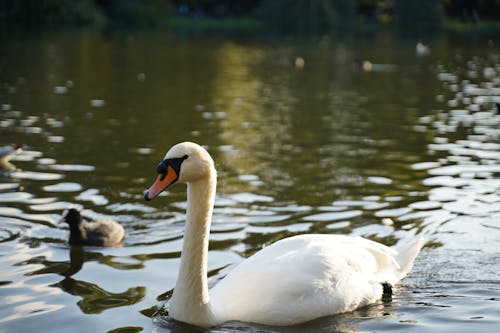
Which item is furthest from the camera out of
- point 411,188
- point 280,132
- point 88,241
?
point 280,132

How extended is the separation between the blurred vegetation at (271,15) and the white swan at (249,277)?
5274 centimetres

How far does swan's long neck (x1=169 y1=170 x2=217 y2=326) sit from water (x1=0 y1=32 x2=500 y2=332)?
22 centimetres

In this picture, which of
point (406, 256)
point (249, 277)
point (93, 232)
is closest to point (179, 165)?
point (249, 277)

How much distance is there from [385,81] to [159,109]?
1003cm

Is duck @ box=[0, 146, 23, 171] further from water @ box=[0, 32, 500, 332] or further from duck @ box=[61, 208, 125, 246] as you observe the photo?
duck @ box=[61, 208, 125, 246]

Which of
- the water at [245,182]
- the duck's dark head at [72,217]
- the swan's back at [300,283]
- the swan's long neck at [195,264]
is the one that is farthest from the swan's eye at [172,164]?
the duck's dark head at [72,217]

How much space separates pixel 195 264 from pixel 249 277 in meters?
0.42

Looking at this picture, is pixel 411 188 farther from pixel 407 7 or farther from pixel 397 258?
pixel 407 7

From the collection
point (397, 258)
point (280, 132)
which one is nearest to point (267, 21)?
point (280, 132)

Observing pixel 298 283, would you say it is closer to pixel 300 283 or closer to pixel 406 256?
pixel 300 283

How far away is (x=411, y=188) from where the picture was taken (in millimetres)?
11641

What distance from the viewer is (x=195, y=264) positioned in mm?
6277

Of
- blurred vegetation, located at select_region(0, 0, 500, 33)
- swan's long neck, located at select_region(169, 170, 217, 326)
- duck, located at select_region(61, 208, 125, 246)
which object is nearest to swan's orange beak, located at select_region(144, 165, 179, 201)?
swan's long neck, located at select_region(169, 170, 217, 326)

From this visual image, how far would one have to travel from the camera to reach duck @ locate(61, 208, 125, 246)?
8852 mm
